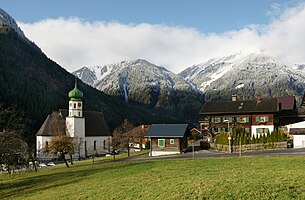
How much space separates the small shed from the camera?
55.3 meters

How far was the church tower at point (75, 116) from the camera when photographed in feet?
272

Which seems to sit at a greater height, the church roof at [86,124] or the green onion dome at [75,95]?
the green onion dome at [75,95]

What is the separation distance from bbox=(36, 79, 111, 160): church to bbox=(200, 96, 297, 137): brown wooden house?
3077 cm

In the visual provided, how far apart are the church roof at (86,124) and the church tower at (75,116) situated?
9.67 feet

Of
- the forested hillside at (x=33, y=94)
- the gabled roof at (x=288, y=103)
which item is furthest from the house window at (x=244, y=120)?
the forested hillside at (x=33, y=94)

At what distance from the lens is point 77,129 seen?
279ft

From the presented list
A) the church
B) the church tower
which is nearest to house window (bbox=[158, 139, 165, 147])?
the church

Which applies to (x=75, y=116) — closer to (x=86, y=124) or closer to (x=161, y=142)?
(x=86, y=124)

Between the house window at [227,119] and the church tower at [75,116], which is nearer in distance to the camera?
the house window at [227,119]

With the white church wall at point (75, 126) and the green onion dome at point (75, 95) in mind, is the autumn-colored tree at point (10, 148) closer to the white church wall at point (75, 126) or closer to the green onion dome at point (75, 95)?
the white church wall at point (75, 126)

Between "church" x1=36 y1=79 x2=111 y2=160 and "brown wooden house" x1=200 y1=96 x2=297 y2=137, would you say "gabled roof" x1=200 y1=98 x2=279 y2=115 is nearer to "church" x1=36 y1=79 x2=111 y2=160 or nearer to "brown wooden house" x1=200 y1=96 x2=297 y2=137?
"brown wooden house" x1=200 y1=96 x2=297 y2=137

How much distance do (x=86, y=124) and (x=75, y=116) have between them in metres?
9.07

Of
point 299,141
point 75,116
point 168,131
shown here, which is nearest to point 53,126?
point 75,116

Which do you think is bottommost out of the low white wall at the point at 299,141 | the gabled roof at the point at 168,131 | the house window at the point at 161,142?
the house window at the point at 161,142
